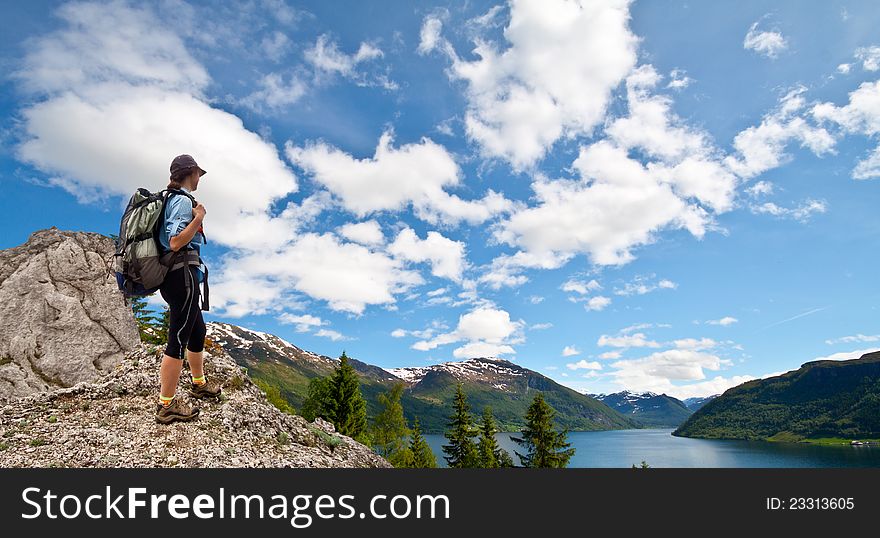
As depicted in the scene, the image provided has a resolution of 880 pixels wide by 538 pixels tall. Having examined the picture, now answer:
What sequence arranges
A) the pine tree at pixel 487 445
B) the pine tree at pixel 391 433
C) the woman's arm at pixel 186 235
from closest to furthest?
1. the woman's arm at pixel 186 235
2. the pine tree at pixel 391 433
3. the pine tree at pixel 487 445

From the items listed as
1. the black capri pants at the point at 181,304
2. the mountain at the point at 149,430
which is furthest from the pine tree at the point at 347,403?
the black capri pants at the point at 181,304

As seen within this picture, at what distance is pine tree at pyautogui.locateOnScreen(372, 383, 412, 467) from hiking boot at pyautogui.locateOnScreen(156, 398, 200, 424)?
40776 mm

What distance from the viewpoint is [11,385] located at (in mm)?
29656

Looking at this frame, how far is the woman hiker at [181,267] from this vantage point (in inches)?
251

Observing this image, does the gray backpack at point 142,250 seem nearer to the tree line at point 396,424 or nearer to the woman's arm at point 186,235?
the woman's arm at point 186,235

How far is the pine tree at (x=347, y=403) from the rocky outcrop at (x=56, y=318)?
58.7 feet

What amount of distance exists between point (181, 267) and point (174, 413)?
2.85 meters

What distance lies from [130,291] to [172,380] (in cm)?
163

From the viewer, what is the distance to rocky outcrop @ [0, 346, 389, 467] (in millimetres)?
7070

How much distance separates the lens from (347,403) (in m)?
44.5

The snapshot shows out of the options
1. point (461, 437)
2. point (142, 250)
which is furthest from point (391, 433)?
point (142, 250)

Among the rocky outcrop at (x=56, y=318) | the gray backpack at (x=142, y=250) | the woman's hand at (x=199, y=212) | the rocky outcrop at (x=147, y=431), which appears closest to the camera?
the gray backpack at (x=142, y=250)

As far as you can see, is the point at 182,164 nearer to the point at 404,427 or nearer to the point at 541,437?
the point at 404,427
